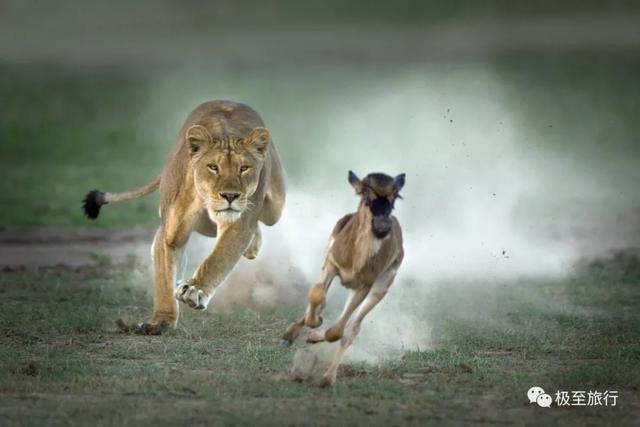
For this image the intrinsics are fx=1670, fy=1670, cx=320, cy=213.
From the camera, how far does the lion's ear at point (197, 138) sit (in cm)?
950

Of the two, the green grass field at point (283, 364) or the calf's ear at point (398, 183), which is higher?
the calf's ear at point (398, 183)

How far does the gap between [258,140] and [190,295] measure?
3.31 feet

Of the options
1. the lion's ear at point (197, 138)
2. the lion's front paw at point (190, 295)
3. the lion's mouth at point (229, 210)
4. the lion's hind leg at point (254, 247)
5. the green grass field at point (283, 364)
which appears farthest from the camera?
the lion's hind leg at point (254, 247)

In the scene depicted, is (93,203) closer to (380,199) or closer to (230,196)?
(230,196)

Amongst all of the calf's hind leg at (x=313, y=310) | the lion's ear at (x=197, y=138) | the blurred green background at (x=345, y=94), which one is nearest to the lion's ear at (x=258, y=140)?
the lion's ear at (x=197, y=138)

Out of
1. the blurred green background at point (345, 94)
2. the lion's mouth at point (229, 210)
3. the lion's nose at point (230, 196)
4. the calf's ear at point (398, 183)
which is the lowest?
the calf's ear at point (398, 183)

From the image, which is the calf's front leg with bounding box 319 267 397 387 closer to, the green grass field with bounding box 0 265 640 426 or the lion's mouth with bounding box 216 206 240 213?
the green grass field with bounding box 0 265 640 426

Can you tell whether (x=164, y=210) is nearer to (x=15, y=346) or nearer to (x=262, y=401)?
(x=15, y=346)

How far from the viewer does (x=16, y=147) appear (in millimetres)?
23688

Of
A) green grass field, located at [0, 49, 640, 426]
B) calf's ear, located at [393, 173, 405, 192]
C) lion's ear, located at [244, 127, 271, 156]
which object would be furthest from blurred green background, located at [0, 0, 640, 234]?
calf's ear, located at [393, 173, 405, 192]

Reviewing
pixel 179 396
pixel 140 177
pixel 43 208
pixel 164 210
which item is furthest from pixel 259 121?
pixel 140 177

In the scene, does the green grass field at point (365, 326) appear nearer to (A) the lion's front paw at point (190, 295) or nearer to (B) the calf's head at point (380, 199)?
(A) the lion's front paw at point (190, 295)

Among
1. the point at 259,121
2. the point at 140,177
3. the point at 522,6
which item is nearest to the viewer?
the point at 259,121

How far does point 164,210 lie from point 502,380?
8.22 ft
